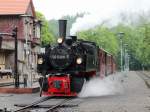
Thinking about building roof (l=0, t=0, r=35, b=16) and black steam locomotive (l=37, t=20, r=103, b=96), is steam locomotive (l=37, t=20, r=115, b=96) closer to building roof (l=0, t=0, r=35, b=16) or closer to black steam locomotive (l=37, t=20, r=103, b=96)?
black steam locomotive (l=37, t=20, r=103, b=96)

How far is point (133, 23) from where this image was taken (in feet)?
498

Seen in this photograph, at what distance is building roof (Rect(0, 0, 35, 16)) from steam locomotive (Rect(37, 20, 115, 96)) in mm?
37381

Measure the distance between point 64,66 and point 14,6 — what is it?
40372mm

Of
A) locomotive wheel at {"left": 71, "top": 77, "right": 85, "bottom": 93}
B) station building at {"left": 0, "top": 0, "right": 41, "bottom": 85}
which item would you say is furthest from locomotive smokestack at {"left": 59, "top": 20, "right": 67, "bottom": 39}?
station building at {"left": 0, "top": 0, "right": 41, "bottom": 85}

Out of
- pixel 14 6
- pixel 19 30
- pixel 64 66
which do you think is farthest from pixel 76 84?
pixel 14 6

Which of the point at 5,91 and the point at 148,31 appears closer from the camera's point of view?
the point at 5,91

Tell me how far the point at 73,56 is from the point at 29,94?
4.02 m

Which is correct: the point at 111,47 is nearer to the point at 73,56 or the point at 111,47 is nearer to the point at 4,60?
the point at 4,60

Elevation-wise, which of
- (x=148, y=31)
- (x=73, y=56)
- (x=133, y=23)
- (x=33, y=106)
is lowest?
(x=33, y=106)

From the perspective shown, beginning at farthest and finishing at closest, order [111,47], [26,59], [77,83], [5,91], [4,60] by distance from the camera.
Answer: [111,47] → [26,59] → [4,60] → [5,91] → [77,83]

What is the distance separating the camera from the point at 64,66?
24.2 m

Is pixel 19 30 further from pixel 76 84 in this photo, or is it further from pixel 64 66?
pixel 76 84

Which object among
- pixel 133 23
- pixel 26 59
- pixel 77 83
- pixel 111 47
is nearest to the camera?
pixel 77 83

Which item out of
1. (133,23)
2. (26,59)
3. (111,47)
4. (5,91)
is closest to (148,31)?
(26,59)
